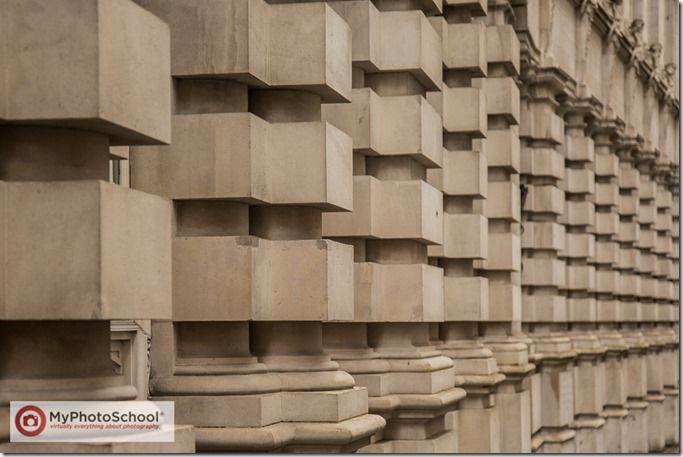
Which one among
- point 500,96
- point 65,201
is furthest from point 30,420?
point 500,96

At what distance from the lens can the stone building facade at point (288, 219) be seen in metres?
7.11

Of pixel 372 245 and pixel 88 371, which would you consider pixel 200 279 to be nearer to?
pixel 88 371

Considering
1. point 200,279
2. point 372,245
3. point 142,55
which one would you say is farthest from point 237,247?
point 372,245

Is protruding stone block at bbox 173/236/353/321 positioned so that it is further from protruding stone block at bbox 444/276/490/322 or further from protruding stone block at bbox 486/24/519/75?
protruding stone block at bbox 486/24/519/75

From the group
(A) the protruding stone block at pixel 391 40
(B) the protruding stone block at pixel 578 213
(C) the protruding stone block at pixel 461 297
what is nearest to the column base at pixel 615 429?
(B) the protruding stone block at pixel 578 213

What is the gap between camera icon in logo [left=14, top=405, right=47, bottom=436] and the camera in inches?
279

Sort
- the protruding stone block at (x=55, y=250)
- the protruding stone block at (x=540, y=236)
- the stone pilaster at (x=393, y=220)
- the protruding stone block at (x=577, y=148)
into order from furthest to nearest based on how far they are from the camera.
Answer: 1. the protruding stone block at (x=577, y=148)
2. the protruding stone block at (x=540, y=236)
3. the stone pilaster at (x=393, y=220)
4. the protruding stone block at (x=55, y=250)

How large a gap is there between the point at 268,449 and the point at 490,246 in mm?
11781

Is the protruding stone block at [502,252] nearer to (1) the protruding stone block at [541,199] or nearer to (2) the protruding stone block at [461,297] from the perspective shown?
(2) the protruding stone block at [461,297]

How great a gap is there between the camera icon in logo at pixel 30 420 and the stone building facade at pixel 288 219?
6 centimetres

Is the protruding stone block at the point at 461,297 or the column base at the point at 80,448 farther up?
the protruding stone block at the point at 461,297

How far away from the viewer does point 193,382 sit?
9.67 meters

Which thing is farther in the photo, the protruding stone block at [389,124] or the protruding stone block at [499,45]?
the protruding stone block at [499,45]

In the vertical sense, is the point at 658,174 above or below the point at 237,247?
above
